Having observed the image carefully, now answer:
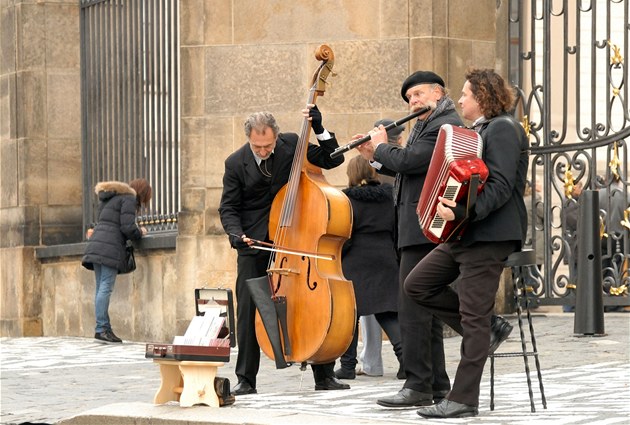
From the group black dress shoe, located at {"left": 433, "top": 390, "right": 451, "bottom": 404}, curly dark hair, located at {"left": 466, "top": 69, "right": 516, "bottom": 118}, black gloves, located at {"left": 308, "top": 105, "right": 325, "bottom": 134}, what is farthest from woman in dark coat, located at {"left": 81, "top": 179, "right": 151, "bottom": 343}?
curly dark hair, located at {"left": 466, "top": 69, "right": 516, "bottom": 118}

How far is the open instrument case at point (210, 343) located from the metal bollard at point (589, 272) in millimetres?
4099

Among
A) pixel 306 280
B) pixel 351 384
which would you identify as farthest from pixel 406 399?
pixel 351 384

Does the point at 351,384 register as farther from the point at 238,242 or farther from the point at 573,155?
the point at 573,155

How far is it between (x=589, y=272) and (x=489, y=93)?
4.78 meters

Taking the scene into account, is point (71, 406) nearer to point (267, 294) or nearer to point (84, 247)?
point (267, 294)

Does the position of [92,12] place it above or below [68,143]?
above

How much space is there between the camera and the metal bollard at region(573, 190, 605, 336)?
12.5 meters

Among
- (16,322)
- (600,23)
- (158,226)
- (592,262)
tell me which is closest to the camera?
(592,262)

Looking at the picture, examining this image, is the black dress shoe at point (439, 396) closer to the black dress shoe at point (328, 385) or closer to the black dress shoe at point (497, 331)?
the black dress shoe at point (497, 331)

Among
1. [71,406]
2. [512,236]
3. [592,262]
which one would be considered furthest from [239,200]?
[592,262]

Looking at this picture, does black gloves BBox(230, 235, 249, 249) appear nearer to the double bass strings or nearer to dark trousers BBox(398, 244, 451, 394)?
the double bass strings

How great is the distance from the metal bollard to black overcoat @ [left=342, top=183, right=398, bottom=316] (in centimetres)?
228

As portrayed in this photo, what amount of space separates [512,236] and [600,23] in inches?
744

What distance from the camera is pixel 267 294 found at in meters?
9.42
